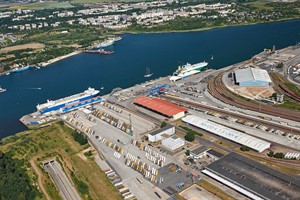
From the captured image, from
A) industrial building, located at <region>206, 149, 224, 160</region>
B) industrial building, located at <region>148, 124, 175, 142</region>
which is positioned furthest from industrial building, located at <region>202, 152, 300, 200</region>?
industrial building, located at <region>148, 124, 175, 142</region>

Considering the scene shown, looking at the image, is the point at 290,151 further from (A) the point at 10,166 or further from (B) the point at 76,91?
(B) the point at 76,91

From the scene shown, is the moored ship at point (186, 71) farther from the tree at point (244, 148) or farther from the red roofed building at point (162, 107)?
the tree at point (244, 148)

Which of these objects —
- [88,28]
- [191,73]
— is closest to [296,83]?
[191,73]

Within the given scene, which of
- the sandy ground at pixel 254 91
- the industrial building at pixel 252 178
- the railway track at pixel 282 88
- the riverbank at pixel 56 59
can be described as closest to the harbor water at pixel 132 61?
the riverbank at pixel 56 59

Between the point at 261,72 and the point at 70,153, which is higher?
the point at 261,72

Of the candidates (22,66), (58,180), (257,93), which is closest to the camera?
(58,180)

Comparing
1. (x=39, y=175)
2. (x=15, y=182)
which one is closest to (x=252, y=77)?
(x=39, y=175)
